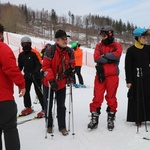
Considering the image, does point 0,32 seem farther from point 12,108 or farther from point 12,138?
point 12,138

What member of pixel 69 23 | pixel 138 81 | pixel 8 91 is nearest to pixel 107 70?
pixel 138 81

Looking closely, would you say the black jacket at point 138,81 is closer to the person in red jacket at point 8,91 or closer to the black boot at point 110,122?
the black boot at point 110,122

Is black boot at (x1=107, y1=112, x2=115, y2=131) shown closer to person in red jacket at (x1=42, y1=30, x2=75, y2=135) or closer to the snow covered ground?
the snow covered ground

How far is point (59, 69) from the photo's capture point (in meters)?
4.33

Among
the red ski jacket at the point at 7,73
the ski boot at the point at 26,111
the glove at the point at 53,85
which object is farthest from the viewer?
the ski boot at the point at 26,111

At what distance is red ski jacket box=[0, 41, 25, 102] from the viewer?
2.85 meters

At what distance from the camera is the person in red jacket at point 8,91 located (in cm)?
286

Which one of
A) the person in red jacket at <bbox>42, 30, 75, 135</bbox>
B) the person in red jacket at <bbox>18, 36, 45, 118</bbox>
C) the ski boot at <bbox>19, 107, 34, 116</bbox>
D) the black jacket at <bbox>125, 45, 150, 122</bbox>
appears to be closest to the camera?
the person in red jacket at <bbox>42, 30, 75, 135</bbox>

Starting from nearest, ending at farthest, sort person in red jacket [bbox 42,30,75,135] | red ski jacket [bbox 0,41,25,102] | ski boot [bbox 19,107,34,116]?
red ski jacket [bbox 0,41,25,102] → person in red jacket [bbox 42,30,75,135] → ski boot [bbox 19,107,34,116]

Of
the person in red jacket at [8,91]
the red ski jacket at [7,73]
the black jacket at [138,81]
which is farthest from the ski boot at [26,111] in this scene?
the red ski jacket at [7,73]

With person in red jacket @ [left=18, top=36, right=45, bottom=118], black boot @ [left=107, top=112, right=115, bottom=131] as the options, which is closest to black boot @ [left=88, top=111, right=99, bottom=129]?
black boot @ [left=107, top=112, right=115, bottom=131]

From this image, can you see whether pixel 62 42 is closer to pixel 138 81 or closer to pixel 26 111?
pixel 138 81

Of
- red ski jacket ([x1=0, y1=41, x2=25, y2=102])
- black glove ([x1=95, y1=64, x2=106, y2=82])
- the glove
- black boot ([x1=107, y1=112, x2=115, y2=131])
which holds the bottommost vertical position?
black boot ([x1=107, y1=112, x2=115, y2=131])

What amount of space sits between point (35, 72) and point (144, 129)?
265 centimetres
